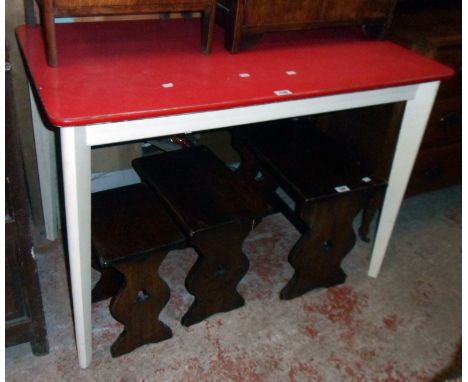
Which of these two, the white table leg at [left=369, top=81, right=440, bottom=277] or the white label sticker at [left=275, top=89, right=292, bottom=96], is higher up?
the white label sticker at [left=275, top=89, right=292, bottom=96]

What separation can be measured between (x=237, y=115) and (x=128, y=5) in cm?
35

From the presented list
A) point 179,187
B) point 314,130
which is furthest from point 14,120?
point 314,130

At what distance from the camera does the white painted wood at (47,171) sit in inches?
55.4

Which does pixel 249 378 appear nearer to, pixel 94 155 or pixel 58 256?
pixel 58 256

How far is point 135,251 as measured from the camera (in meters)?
1.15

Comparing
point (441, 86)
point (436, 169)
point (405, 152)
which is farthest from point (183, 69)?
point (436, 169)

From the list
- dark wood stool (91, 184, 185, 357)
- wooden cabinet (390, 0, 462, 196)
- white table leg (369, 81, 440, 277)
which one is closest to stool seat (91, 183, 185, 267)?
dark wood stool (91, 184, 185, 357)

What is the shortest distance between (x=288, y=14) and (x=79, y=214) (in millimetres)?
726

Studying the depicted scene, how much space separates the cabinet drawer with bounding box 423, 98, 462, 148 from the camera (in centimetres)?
165

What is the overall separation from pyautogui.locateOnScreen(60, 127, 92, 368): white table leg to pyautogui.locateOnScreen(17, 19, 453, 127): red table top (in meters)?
0.06

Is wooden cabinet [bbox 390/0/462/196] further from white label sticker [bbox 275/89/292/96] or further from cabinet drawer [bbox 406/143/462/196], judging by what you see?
white label sticker [bbox 275/89/292/96]

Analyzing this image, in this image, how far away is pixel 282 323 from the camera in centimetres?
144

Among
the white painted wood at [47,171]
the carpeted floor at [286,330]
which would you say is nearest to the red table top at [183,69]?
the white painted wood at [47,171]

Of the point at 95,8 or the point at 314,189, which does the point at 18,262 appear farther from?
the point at 314,189
